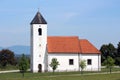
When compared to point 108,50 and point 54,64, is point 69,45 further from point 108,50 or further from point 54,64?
point 108,50

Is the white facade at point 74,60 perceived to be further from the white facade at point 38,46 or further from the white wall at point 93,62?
the white facade at point 38,46

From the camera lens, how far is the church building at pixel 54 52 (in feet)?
251

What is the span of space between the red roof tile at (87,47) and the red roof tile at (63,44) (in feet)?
3.52

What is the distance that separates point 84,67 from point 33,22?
40.1 feet

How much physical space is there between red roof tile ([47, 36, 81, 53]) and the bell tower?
4.78 ft

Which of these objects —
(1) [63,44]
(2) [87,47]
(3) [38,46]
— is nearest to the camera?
(3) [38,46]

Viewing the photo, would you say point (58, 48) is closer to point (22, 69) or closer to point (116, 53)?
point (22, 69)

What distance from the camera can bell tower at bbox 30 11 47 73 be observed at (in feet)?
251

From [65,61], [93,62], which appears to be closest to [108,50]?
[93,62]

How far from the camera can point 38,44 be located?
77.1 metres

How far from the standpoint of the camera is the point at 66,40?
79.1 metres

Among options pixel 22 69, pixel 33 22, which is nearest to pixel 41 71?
pixel 33 22

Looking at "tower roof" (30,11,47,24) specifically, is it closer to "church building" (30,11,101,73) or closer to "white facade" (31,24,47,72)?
"church building" (30,11,101,73)

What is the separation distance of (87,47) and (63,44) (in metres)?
4.60
